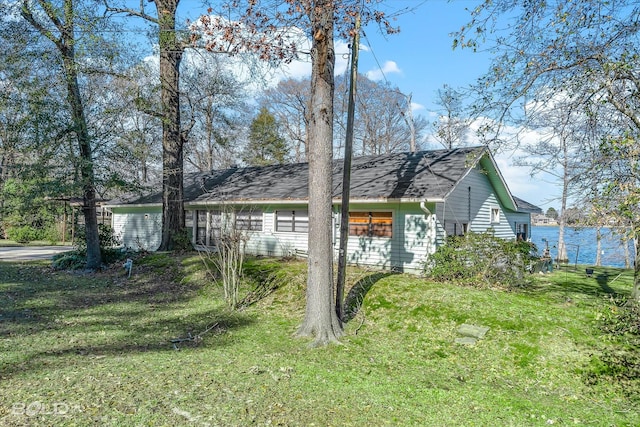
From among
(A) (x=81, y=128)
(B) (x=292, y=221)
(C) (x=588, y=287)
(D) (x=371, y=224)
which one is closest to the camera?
(C) (x=588, y=287)

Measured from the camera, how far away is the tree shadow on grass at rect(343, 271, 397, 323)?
789cm

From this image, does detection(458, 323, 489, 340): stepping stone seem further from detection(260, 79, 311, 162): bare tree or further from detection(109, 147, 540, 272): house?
detection(260, 79, 311, 162): bare tree

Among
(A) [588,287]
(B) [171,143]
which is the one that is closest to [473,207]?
(A) [588,287]

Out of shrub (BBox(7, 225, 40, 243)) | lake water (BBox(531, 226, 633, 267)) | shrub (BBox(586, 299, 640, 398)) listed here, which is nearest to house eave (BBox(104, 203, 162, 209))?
shrub (BBox(7, 225, 40, 243))

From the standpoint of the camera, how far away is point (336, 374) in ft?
16.6

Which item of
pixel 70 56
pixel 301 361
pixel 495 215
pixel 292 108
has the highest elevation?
pixel 292 108

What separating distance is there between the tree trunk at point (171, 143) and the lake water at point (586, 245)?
469 inches

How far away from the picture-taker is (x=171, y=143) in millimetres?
14531

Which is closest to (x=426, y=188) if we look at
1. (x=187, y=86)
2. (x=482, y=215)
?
(x=482, y=215)

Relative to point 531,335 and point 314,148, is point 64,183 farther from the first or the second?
point 531,335

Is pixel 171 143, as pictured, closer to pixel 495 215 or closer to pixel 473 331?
pixel 473 331

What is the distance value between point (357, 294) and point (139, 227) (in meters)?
13.7

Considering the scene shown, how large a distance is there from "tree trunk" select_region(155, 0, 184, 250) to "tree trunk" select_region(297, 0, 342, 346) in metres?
8.44

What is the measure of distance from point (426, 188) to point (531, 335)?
532 centimetres
